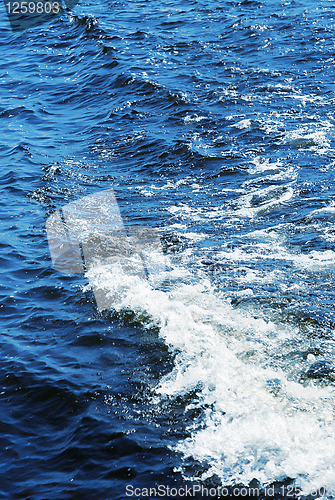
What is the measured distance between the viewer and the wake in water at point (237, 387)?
5.16 metres

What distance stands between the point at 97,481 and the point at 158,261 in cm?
432

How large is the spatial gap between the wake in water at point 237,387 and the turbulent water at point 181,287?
2 centimetres

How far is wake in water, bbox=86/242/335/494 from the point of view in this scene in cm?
516

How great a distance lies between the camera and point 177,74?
16.9 metres

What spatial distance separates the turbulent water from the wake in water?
2 centimetres

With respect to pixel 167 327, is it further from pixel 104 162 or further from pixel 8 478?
pixel 104 162

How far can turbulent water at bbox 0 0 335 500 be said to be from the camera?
5.36m

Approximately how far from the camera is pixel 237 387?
6.09 metres

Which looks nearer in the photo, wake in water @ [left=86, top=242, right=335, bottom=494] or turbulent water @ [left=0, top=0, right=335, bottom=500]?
wake in water @ [left=86, top=242, right=335, bottom=494]

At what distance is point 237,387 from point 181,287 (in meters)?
2.26

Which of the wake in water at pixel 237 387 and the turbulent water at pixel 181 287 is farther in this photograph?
the turbulent water at pixel 181 287

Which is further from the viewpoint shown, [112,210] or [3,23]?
[3,23]

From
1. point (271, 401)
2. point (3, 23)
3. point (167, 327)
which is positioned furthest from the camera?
point (3, 23)

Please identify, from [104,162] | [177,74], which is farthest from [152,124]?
[177,74]
